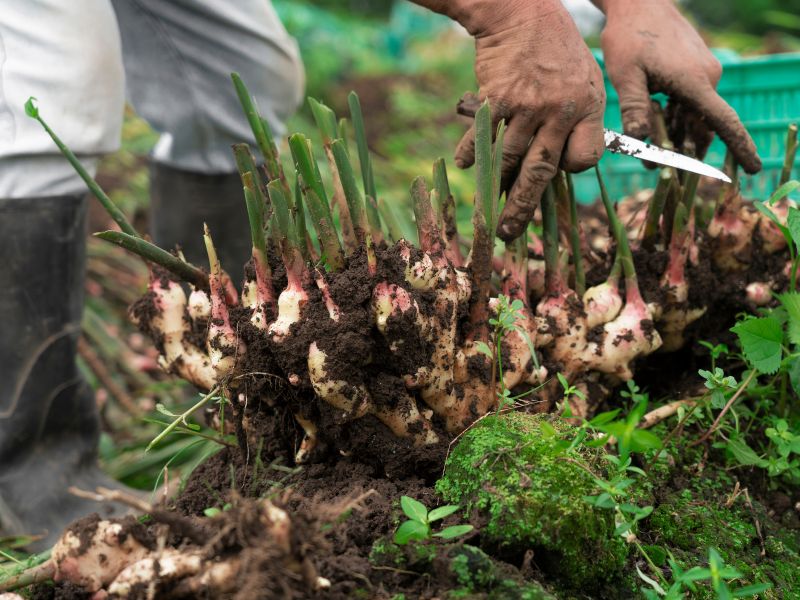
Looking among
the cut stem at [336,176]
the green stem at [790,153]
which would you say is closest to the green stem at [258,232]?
the cut stem at [336,176]

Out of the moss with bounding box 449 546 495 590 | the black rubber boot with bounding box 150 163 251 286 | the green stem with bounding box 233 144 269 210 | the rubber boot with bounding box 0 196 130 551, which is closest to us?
the moss with bounding box 449 546 495 590

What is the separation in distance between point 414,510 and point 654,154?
2.68 ft

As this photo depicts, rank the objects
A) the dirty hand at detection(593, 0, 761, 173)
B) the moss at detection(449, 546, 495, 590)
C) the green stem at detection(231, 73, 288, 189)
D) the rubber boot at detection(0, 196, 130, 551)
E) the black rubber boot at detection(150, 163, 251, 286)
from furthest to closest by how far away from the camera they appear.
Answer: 1. the black rubber boot at detection(150, 163, 251, 286)
2. the rubber boot at detection(0, 196, 130, 551)
3. the dirty hand at detection(593, 0, 761, 173)
4. the green stem at detection(231, 73, 288, 189)
5. the moss at detection(449, 546, 495, 590)

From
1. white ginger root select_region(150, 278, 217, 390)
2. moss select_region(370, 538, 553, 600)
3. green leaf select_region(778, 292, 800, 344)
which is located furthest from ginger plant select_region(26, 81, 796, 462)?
moss select_region(370, 538, 553, 600)

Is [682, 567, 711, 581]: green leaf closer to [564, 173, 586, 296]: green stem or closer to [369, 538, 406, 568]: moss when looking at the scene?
[369, 538, 406, 568]: moss

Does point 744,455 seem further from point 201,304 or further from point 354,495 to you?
point 201,304

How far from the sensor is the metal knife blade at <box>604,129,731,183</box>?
1435mm

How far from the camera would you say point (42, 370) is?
1.81 meters

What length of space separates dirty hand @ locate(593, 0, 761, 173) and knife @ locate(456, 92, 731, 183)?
0.30 feet

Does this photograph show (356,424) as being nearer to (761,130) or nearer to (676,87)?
(676,87)

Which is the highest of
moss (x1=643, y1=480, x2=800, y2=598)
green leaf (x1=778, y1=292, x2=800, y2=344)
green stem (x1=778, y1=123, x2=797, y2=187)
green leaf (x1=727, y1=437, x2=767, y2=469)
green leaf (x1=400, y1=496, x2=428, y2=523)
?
green stem (x1=778, y1=123, x2=797, y2=187)

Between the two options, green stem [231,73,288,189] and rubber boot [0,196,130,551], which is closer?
green stem [231,73,288,189]

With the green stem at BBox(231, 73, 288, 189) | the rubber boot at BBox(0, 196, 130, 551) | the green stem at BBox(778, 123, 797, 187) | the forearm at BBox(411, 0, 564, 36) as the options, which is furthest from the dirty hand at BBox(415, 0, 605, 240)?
the rubber boot at BBox(0, 196, 130, 551)

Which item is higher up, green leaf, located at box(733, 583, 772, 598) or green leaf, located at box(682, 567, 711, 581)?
green leaf, located at box(682, 567, 711, 581)
